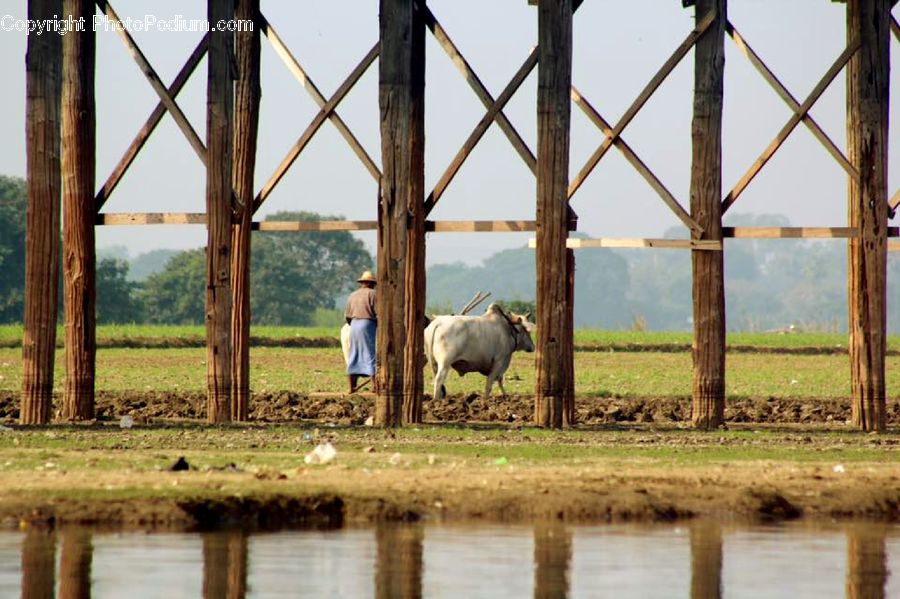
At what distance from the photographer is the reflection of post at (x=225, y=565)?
10.8 m

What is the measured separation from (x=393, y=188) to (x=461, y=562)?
9.30 m

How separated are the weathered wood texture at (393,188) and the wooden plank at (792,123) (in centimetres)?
346

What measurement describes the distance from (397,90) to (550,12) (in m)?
1.78

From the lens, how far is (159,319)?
92.8 meters

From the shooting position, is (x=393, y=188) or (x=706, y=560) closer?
(x=706, y=560)

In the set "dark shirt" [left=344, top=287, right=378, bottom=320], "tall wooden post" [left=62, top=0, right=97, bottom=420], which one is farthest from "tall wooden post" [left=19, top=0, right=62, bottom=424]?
"dark shirt" [left=344, top=287, right=378, bottom=320]

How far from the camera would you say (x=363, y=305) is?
25297mm

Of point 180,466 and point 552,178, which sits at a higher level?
point 552,178

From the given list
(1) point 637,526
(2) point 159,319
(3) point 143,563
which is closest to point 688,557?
(1) point 637,526

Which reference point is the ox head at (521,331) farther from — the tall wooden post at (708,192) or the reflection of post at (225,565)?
the reflection of post at (225,565)

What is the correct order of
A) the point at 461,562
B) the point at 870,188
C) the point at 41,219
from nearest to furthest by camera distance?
the point at 461,562, the point at 41,219, the point at 870,188

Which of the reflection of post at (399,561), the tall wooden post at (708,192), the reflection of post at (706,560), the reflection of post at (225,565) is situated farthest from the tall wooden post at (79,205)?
the reflection of post at (706,560)

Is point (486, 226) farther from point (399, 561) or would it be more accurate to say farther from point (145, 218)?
point (399, 561)

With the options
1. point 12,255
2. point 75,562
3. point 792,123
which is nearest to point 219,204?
point 792,123
